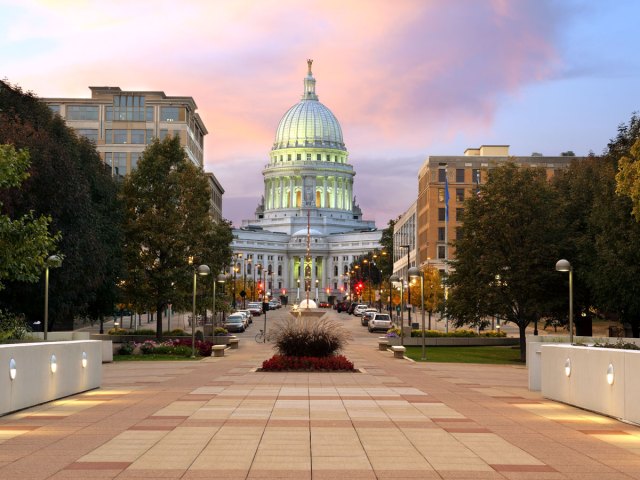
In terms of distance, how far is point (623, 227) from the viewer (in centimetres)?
4828

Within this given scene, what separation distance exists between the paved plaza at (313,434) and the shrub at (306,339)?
833cm

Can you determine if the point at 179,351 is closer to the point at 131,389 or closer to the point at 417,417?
the point at 131,389

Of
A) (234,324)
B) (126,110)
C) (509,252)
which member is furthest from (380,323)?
(126,110)

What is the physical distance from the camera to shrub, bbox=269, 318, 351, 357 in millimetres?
39625

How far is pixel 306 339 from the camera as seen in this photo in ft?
130

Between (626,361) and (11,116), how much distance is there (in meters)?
35.4

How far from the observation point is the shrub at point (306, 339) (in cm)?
3962

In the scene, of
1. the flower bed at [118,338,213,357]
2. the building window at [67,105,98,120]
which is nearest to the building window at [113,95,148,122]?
the building window at [67,105,98,120]

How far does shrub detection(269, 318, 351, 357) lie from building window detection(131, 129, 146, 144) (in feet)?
333

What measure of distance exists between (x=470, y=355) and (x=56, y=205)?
2336 centimetres

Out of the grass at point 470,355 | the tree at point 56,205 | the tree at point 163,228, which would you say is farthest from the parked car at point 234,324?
the tree at point 56,205

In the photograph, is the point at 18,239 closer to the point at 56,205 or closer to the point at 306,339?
the point at 306,339

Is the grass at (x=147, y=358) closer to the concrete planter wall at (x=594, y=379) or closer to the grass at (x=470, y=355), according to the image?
the grass at (x=470, y=355)

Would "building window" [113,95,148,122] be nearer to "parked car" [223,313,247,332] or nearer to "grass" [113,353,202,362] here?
"parked car" [223,313,247,332]
